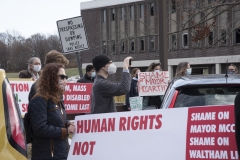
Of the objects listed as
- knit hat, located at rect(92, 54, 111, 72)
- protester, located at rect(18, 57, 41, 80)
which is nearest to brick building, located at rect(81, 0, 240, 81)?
protester, located at rect(18, 57, 41, 80)

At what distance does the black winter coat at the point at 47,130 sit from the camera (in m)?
4.73

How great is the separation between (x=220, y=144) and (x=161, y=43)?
315 inches

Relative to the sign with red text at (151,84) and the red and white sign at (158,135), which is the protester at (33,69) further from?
the red and white sign at (158,135)

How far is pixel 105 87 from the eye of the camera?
5891 mm

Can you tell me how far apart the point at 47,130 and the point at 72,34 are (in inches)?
219

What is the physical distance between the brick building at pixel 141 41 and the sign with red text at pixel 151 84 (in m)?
29.8

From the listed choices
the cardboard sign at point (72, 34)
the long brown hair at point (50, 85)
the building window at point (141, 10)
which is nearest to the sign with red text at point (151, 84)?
the cardboard sign at point (72, 34)

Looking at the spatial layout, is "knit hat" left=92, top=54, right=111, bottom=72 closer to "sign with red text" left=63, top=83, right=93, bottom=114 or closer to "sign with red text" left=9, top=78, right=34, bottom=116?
"sign with red text" left=9, top=78, right=34, bottom=116

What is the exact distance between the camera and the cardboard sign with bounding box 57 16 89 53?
9.94 metres

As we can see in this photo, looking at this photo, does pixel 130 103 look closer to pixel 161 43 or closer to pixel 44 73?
pixel 161 43

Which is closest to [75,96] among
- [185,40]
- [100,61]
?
[100,61]

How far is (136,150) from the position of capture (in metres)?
4.20

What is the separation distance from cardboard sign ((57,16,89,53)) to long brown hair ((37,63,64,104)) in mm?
4949

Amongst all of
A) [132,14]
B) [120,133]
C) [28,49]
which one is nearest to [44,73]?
[120,133]
